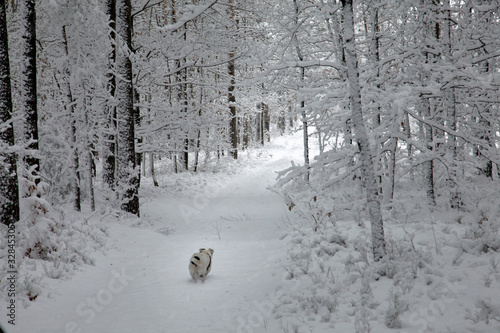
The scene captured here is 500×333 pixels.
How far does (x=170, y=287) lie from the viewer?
5.55 meters

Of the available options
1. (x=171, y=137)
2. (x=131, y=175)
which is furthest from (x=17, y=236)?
(x=171, y=137)

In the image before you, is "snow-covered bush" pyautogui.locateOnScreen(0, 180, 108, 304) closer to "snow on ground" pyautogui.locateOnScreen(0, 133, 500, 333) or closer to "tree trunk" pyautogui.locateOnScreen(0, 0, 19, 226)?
"snow on ground" pyautogui.locateOnScreen(0, 133, 500, 333)

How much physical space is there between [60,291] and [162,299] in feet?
5.47

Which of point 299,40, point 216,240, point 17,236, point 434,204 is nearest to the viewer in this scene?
point 17,236

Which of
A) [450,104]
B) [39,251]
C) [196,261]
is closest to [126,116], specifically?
[39,251]

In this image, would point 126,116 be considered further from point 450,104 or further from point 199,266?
point 450,104

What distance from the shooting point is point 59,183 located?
407 inches

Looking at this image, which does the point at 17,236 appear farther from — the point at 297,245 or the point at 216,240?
the point at 297,245

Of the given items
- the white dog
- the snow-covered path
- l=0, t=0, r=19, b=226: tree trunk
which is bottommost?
the snow-covered path

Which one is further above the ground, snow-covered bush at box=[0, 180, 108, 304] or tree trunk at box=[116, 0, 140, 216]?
tree trunk at box=[116, 0, 140, 216]

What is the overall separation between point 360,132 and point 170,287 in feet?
13.8

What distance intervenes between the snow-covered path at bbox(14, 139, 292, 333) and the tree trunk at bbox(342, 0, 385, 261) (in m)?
1.86

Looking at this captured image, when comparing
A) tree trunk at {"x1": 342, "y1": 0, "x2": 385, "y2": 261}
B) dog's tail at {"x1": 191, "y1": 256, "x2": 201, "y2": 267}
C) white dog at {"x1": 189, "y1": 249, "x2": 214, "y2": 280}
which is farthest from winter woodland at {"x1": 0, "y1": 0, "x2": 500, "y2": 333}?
dog's tail at {"x1": 191, "y1": 256, "x2": 201, "y2": 267}

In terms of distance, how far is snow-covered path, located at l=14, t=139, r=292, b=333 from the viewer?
4.21 m
